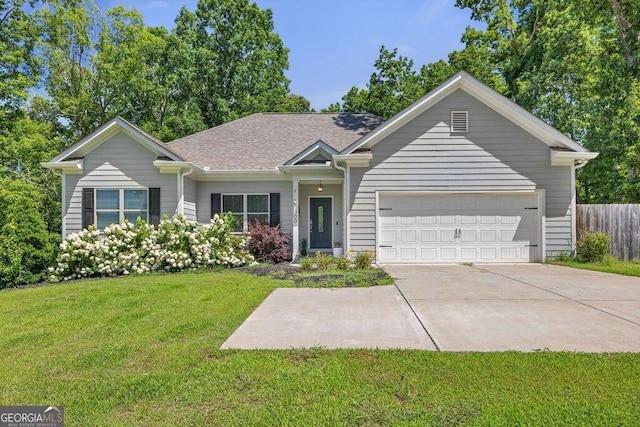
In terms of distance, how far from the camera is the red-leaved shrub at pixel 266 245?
1243 cm

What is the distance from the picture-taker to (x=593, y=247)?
1124cm

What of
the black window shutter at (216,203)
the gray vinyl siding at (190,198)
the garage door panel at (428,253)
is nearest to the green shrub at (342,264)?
the garage door panel at (428,253)

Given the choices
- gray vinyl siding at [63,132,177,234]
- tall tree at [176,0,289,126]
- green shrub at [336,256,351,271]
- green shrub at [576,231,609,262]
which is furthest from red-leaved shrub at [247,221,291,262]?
tall tree at [176,0,289,126]

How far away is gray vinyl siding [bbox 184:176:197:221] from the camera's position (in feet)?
40.9

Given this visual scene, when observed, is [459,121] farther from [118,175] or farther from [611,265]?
[118,175]

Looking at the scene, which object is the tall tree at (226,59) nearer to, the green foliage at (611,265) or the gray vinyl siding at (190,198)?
the gray vinyl siding at (190,198)

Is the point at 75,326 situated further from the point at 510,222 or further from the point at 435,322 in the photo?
the point at 510,222

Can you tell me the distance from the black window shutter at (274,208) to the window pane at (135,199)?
4.09 meters

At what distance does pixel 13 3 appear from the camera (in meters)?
16.1

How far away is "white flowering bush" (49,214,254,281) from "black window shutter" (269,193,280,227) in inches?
85.3

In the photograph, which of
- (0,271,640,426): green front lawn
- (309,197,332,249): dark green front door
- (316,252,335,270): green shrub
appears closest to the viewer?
(0,271,640,426): green front lawn

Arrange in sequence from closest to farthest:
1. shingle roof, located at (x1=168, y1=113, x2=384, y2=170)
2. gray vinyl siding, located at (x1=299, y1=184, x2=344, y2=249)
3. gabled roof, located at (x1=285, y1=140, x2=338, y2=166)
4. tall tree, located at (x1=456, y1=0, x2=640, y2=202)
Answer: gabled roof, located at (x1=285, y1=140, x2=338, y2=166)
shingle roof, located at (x1=168, y1=113, x2=384, y2=170)
gray vinyl siding, located at (x1=299, y1=184, x2=344, y2=249)
tall tree, located at (x1=456, y1=0, x2=640, y2=202)

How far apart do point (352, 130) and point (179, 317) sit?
1206 centimetres

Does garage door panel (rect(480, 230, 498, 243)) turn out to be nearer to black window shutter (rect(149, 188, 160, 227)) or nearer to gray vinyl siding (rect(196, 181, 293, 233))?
gray vinyl siding (rect(196, 181, 293, 233))
